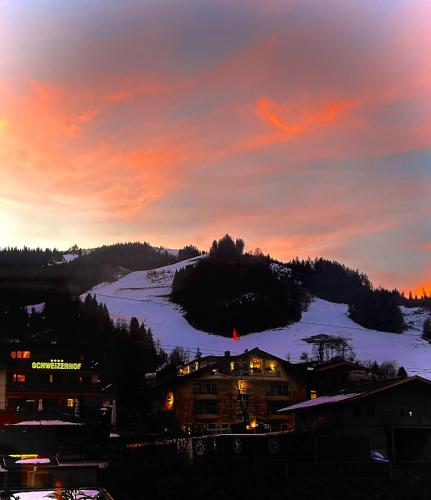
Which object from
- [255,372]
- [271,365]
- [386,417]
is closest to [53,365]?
[255,372]

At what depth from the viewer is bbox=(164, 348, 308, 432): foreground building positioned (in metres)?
78.6

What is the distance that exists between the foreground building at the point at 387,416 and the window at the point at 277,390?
31312 millimetres

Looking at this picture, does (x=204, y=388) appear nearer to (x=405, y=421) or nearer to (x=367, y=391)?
(x=367, y=391)

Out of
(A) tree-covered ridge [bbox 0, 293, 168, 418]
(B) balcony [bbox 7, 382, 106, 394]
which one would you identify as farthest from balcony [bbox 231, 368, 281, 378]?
(B) balcony [bbox 7, 382, 106, 394]

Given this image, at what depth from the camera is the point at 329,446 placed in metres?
33.3

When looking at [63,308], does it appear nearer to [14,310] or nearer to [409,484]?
[14,310]

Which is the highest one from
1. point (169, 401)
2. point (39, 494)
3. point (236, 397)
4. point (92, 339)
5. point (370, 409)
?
point (92, 339)

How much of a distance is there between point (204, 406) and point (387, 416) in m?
33.9

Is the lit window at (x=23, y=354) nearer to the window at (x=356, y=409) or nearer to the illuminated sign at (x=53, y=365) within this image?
the illuminated sign at (x=53, y=365)

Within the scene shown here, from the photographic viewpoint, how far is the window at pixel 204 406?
7931cm

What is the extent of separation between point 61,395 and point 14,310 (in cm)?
10748

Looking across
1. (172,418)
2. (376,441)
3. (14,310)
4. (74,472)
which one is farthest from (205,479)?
(14,310)

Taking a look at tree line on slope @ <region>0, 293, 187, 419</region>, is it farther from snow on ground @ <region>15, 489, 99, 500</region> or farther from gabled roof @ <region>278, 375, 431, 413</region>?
snow on ground @ <region>15, 489, 99, 500</region>

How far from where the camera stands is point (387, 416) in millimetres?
49969
